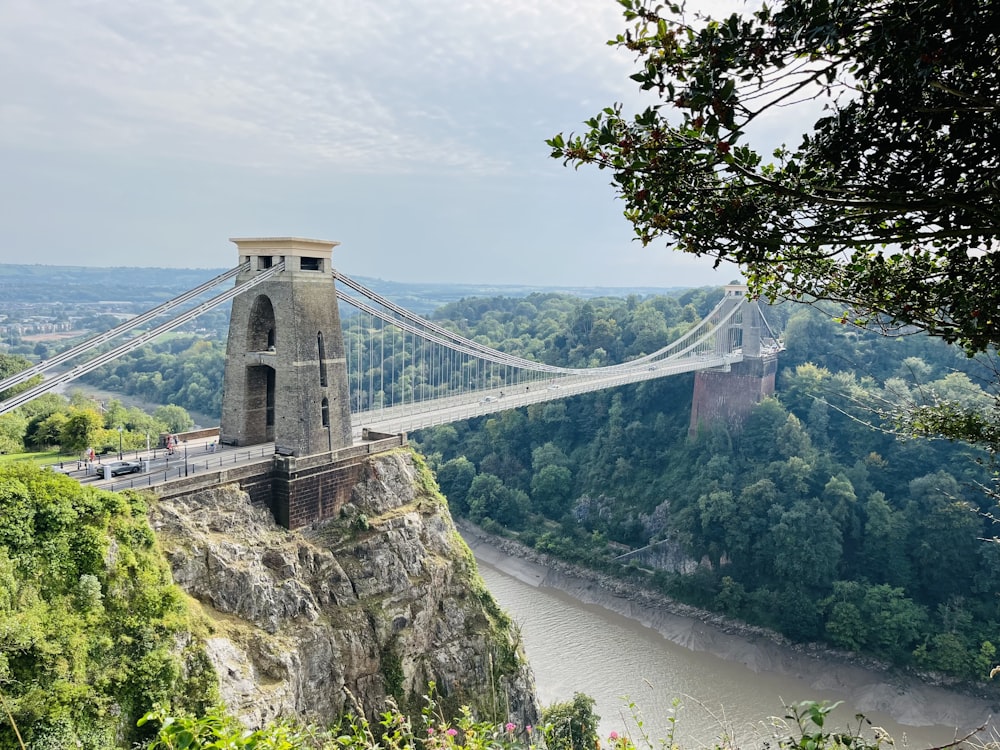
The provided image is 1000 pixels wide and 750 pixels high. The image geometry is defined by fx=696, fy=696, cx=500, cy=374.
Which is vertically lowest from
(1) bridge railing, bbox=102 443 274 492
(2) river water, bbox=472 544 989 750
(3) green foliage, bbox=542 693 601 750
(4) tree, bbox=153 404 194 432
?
(2) river water, bbox=472 544 989 750

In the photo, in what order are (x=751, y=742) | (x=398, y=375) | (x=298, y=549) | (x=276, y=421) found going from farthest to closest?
(x=398, y=375), (x=751, y=742), (x=276, y=421), (x=298, y=549)

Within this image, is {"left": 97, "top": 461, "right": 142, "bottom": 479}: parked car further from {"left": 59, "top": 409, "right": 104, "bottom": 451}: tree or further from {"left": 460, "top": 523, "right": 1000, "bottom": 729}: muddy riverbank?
{"left": 460, "top": 523, "right": 1000, "bottom": 729}: muddy riverbank

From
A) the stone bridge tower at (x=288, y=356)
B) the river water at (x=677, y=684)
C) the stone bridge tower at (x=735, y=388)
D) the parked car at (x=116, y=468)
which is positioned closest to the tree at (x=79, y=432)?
the parked car at (x=116, y=468)

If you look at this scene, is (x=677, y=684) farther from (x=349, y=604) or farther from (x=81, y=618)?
(x=81, y=618)

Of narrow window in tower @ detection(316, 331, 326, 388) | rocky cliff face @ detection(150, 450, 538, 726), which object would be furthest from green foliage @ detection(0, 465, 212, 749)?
narrow window in tower @ detection(316, 331, 326, 388)

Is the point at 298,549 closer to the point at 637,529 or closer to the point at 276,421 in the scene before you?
the point at 276,421

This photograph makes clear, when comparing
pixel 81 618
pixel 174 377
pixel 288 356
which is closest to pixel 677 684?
pixel 288 356

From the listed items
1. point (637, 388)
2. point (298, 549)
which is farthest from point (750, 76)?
point (637, 388)
